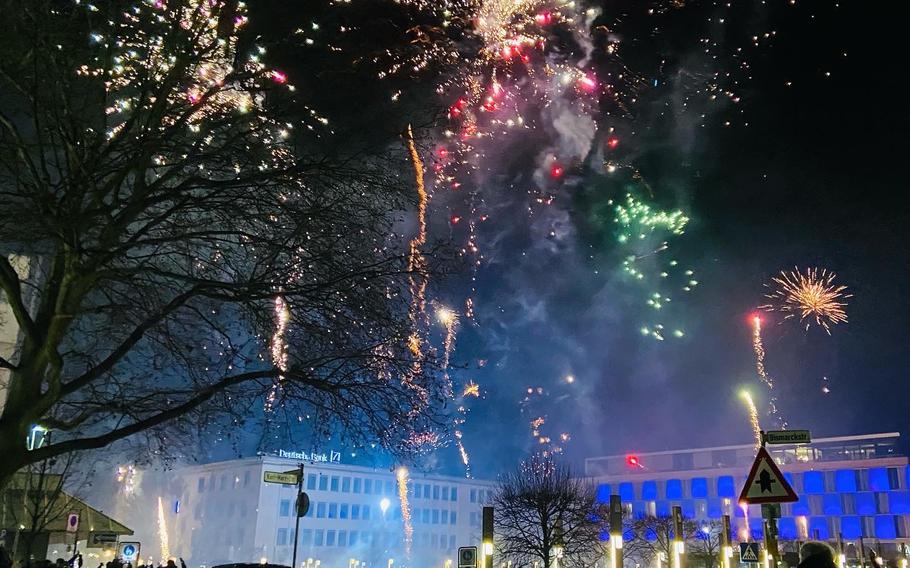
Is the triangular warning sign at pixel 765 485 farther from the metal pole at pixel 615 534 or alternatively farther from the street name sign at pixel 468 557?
the metal pole at pixel 615 534

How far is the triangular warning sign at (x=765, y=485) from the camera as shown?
32.1 ft

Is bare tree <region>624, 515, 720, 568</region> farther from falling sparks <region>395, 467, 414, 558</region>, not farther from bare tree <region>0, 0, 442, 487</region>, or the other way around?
bare tree <region>0, 0, 442, 487</region>

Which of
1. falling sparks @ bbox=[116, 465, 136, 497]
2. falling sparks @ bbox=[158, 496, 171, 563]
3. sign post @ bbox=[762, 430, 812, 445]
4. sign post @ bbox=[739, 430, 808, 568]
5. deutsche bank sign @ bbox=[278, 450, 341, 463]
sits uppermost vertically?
deutsche bank sign @ bbox=[278, 450, 341, 463]

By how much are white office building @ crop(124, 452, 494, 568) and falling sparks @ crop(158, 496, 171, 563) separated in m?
0.26

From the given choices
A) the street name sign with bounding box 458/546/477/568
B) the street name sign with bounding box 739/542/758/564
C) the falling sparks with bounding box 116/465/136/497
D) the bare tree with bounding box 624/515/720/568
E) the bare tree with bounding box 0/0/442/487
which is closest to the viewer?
the bare tree with bounding box 0/0/442/487

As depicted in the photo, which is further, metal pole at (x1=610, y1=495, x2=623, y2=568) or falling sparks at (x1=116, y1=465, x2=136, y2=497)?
falling sparks at (x1=116, y1=465, x2=136, y2=497)

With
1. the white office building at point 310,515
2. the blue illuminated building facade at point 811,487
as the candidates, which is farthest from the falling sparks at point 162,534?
the blue illuminated building facade at point 811,487

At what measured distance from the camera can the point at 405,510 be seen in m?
92.2

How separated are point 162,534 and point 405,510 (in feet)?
112

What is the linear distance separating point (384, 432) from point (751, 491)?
549cm

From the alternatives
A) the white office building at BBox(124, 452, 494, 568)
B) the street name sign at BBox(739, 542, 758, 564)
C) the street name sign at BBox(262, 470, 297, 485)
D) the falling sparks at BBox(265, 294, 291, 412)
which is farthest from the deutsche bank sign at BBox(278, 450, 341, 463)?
the falling sparks at BBox(265, 294, 291, 412)

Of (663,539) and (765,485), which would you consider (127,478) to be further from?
(765,485)

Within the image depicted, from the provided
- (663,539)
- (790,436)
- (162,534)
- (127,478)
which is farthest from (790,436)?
(162,534)

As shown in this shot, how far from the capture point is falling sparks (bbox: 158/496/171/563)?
Answer: 91562mm
